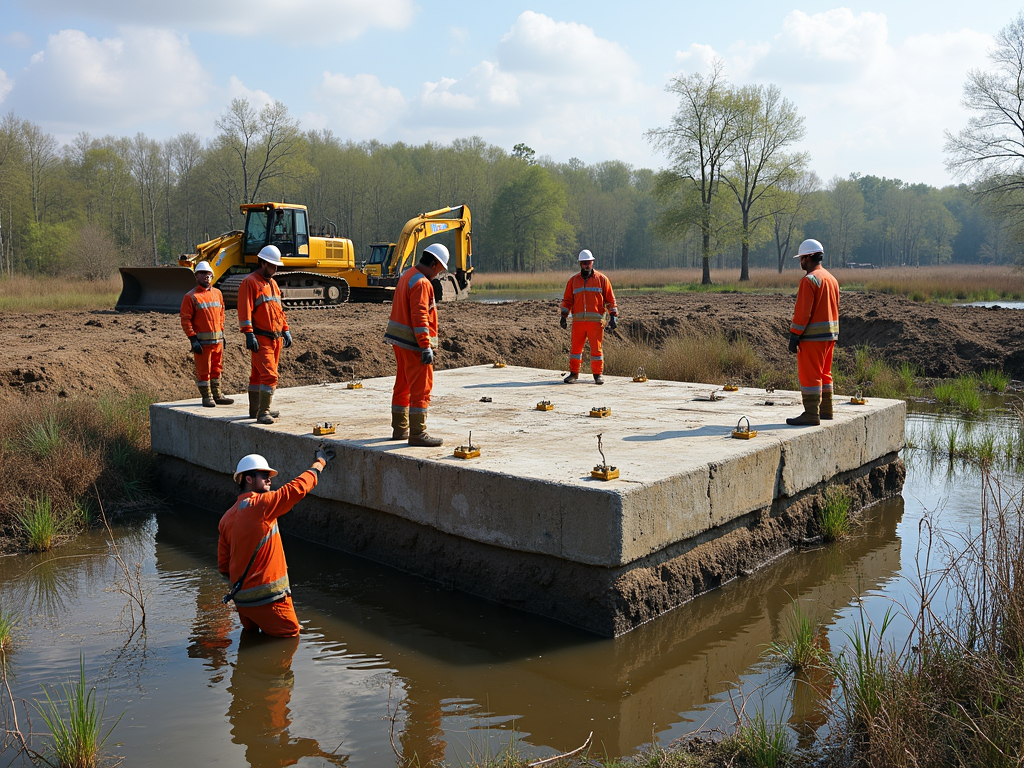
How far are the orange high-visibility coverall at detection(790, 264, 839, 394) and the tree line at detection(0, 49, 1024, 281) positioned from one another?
52.4ft

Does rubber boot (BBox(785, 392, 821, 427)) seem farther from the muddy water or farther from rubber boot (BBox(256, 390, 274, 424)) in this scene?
rubber boot (BBox(256, 390, 274, 424))

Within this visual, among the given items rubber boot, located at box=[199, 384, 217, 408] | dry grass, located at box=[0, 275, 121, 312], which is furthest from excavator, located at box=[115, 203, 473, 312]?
rubber boot, located at box=[199, 384, 217, 408]

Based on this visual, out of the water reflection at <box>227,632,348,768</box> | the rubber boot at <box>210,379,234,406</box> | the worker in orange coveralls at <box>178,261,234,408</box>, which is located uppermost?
the worker in orange coveralls at <box>178,261,234,408</box>

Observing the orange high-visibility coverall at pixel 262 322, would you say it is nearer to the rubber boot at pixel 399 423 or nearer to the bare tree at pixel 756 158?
the rubber boot at pixel 399 423

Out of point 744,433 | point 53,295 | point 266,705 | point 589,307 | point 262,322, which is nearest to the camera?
point 266,705

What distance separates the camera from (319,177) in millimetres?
69438

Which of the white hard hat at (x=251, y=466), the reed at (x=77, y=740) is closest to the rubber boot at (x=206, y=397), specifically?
the white hard hat at (x=251, y=466)

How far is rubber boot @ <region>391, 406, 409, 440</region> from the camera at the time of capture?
6895 mm

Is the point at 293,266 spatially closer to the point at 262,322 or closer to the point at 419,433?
the point at 262,322

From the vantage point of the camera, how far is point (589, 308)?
10.2m

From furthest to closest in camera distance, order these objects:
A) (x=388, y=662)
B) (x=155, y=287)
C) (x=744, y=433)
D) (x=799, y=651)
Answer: (x=155, y=287), (x=744, y=433), (x=388, y=662), (x=799, y=651)

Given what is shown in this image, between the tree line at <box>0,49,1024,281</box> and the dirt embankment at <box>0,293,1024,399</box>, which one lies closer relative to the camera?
the dirt embankment at <box>0,293,1024,399</box>

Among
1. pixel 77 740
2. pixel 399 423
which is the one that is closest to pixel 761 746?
pixel 77 740

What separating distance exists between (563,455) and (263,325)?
11.1ft
